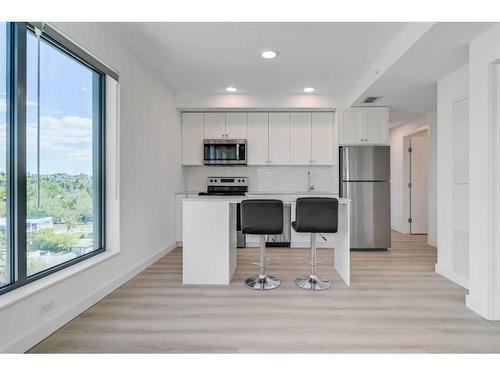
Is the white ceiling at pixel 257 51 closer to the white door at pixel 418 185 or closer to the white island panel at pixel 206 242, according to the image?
the white island panel at pixel 206 242

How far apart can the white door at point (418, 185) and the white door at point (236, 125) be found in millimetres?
3773

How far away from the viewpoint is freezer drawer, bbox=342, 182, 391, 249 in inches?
179

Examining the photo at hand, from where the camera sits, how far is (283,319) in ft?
7.22

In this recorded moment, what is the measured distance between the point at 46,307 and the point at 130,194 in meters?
1.39

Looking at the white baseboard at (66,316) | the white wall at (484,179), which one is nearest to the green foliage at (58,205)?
the white baseboard at (66,316)

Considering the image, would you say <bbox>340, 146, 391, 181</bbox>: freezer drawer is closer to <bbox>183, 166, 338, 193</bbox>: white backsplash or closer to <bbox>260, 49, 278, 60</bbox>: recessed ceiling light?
<bbox>183, 166, 338, 193</bbox>: white backsplash

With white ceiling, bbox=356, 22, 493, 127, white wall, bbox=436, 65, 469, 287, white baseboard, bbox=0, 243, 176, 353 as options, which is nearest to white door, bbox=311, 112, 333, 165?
white ceiling, bbox=356, 22, 493, 127

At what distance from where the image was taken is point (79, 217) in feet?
8.25

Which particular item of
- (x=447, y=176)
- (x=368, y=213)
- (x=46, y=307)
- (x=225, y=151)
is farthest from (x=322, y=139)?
(x=46, y=307)

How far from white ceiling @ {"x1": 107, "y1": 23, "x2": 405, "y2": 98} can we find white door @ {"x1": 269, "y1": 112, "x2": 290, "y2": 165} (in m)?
0.71

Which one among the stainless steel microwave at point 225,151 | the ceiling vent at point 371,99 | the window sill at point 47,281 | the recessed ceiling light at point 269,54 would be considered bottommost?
the window sill at point 47,281

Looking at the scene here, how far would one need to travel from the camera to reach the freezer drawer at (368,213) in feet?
14.9
